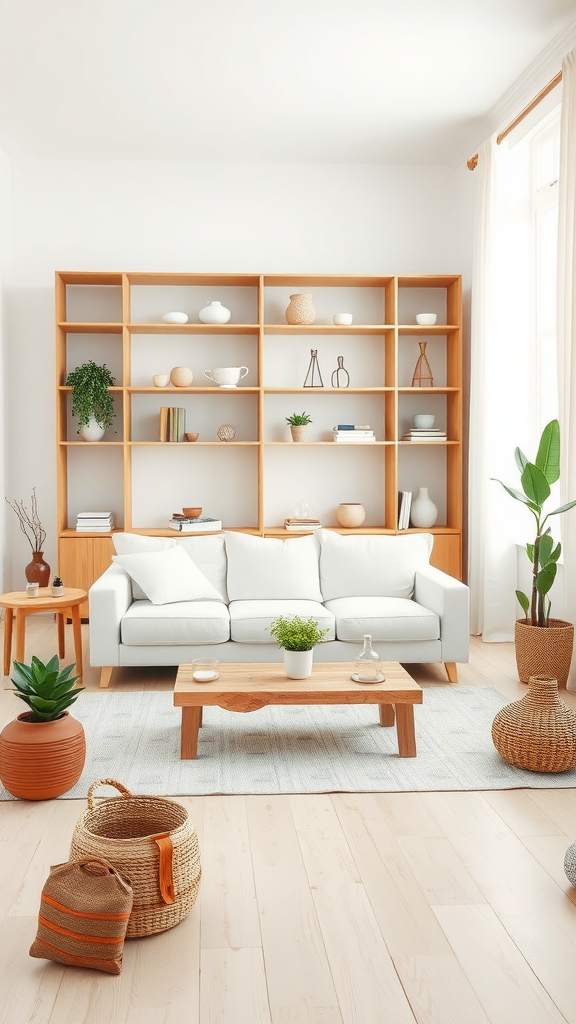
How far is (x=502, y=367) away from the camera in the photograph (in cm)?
549

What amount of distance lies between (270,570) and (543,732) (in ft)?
6.69

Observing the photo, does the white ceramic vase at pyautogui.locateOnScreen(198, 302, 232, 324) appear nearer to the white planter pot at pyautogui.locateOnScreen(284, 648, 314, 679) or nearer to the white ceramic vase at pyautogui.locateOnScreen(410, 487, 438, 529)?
the white ceramic vase at pyautogui.locateOnScreen(410, 487, 438, 529)

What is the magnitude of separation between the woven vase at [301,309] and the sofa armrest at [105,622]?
2.55 metres

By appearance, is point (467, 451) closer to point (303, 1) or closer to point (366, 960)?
point (303, 1)

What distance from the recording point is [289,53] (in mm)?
4539

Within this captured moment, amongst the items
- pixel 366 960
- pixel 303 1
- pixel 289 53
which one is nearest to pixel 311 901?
pixel 366 960

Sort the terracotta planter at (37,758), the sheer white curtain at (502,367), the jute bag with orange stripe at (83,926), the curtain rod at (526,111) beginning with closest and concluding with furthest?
the jute bag with orange stripe at (83,926) < the terracotta planter at (37,758) < the curtain rod at (526,111) < the sheer white curtain at (502,367)

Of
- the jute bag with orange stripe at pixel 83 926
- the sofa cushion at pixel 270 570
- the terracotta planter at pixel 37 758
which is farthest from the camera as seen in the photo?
the sofa cushion at pixel 270 570

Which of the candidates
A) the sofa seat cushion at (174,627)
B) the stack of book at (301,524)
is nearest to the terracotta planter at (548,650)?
the sofa seat cushion at (174,627)

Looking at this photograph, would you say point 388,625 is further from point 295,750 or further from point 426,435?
point 426,435

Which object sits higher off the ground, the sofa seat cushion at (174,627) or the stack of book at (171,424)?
the stack of book at (171,424)

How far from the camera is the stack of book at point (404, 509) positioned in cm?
610

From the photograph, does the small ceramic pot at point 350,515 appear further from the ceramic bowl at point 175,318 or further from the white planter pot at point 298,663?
the white planter pot at point 298,663

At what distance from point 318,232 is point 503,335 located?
1.70m
